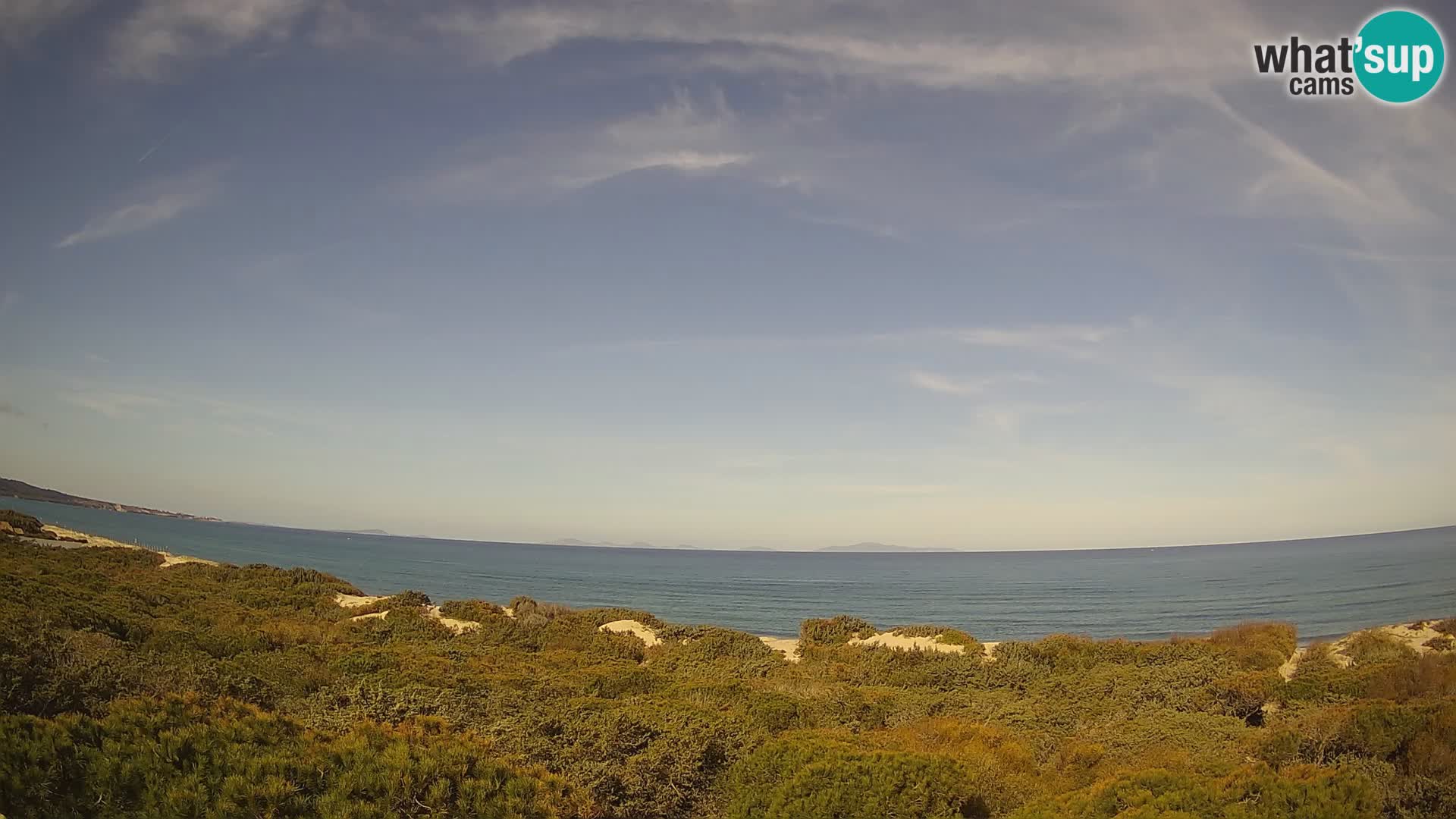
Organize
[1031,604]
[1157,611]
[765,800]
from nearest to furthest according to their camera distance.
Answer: [765,800], [1157,611], [1031,604]

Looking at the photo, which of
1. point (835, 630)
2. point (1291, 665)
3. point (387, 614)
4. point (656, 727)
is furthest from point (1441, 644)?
point (387, 614)

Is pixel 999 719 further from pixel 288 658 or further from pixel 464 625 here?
pixel 464 625

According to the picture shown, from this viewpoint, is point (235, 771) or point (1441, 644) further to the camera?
point (1441, 644)

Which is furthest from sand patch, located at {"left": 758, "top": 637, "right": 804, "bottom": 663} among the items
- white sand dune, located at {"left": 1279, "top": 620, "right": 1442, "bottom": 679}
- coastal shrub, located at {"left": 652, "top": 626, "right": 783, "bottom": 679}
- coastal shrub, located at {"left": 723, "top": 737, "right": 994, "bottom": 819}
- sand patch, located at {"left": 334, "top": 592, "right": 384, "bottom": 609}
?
sand patch, located at {"left": 334, "top": 592, "right": 384, "bottom": 609}

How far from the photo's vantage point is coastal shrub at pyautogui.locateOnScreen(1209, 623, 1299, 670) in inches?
679

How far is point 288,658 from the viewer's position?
11.9m

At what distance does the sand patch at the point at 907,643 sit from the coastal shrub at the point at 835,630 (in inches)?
12.5

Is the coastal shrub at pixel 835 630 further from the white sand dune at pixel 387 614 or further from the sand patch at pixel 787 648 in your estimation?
the white sand dune at pixel 387 614

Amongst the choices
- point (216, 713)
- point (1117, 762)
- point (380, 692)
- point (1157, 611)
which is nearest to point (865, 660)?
point (1117, 762)

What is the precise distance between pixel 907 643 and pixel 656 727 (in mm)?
15602

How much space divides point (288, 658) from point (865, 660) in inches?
512

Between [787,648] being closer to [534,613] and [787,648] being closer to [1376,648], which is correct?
[534,613]

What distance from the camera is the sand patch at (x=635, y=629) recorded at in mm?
21594

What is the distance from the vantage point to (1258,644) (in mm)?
19078
